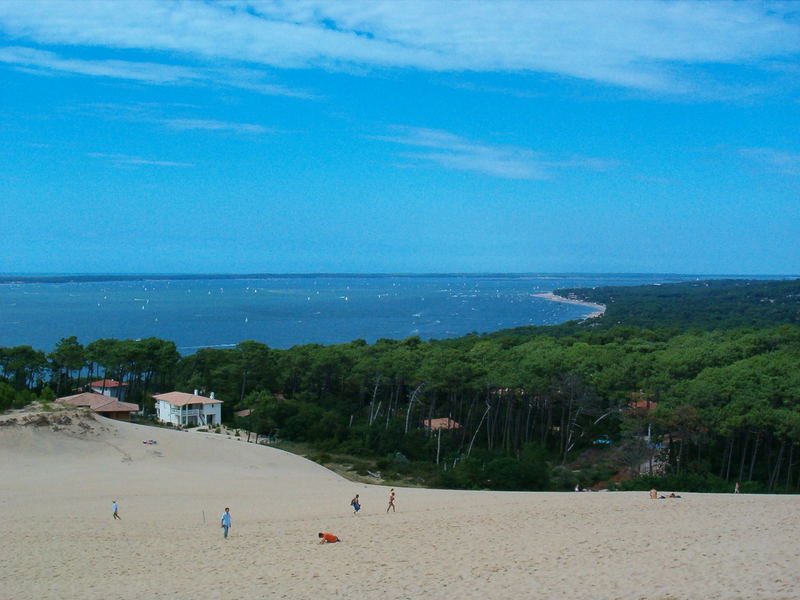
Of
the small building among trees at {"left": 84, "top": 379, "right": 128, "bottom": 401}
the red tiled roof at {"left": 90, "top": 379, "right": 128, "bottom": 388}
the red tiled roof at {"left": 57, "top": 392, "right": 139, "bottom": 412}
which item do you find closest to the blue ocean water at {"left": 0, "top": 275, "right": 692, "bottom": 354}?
the red tiled roof at {"left": 90, "top": 379, "right": 128, "bottom": 388}

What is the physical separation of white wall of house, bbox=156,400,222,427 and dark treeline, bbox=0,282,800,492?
214 cm

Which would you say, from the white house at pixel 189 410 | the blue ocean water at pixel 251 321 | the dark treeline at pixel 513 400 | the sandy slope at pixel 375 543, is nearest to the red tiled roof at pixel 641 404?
the dark treeline at pixel 513 400

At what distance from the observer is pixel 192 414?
45062 millimetres

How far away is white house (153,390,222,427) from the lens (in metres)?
44.6

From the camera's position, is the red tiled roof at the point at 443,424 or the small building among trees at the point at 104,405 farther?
the red tiled roof at the point at 443,424

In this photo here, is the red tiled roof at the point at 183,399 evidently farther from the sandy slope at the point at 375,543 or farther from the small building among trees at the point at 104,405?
the sandy slope at the point at 375,543

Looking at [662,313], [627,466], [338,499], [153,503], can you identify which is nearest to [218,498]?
[153,503]

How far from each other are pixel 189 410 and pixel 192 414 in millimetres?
358

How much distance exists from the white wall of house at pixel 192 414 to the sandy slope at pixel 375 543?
15397 millimetres

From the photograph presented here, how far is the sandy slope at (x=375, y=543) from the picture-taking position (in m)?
12.9

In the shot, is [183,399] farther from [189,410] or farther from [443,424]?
[443,424]

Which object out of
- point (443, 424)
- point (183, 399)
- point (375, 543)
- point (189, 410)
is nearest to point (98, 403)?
point (183, 399)

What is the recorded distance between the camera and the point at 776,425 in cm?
3005

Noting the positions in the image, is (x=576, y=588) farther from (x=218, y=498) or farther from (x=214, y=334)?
(x=214, y=334)
